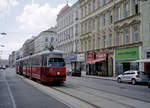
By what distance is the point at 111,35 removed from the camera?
125 feet

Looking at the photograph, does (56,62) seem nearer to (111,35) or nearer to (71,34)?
(111,35)

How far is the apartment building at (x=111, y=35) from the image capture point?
3151cm

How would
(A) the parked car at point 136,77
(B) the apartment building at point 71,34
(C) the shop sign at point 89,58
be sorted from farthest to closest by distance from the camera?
(B) the apartment building at point 71,34 < (C) the shop sign at point 89,58 < (A) the parked car at point 136,77

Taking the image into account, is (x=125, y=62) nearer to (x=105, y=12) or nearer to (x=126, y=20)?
(x=126, y=20)

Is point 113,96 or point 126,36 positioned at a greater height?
point 126,36

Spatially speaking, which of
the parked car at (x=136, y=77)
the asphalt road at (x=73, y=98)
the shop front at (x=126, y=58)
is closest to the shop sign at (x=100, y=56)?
the shop front at (x=126, y=58)

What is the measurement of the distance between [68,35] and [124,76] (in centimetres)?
3283

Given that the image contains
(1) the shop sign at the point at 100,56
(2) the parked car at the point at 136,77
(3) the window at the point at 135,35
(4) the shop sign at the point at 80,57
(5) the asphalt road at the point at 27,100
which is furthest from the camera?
(4) the shop sign at the point at 80,57

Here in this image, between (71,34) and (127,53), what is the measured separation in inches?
990

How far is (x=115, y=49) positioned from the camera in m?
36.1

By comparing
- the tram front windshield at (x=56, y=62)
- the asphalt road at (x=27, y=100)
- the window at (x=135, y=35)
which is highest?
the window at (x=135, y=35)

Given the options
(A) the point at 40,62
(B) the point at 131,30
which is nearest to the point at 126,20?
(B) the point at 131,30

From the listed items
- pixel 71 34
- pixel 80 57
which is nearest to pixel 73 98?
pixel 80 57

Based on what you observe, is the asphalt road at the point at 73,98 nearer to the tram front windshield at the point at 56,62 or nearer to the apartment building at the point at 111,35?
the tram front windshield at the point at 56,62
